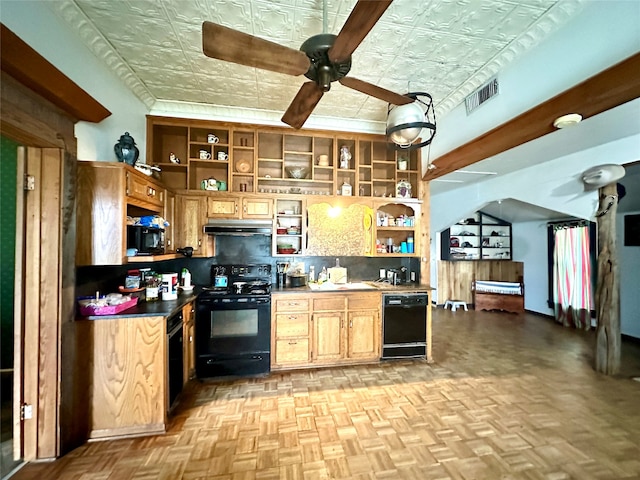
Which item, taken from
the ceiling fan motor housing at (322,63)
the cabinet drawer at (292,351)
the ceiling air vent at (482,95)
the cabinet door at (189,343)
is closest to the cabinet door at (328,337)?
the cabinet drawer at (292,351)

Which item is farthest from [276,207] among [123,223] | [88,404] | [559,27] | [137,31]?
[559,27]

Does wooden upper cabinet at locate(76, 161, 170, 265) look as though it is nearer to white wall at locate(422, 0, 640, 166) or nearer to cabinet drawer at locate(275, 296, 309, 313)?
cabinet drawer at locate(275, 296, 309, 313)

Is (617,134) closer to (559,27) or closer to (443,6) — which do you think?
(559,27)

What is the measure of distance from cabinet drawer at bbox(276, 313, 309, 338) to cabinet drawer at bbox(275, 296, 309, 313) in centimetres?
6

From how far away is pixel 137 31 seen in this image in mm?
2061

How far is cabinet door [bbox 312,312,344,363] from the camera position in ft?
10.2

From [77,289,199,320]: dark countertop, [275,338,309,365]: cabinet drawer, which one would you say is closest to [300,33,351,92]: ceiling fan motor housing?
[77,289,199,320]: dark countertop

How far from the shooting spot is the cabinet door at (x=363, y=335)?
3205 millimetres

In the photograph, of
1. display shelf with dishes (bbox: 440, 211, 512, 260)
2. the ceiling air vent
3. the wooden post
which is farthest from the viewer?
display shelf with dishes (bbox: 440, 211, 512, 260)

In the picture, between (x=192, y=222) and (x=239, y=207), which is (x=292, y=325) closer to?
(x=239, y=207)

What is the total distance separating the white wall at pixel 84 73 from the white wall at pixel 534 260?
24.6 ft

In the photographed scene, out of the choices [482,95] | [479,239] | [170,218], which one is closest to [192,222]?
[170,218]

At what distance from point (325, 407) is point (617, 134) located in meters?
3.78

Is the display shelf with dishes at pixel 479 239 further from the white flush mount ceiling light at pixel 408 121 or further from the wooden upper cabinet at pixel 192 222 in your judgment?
the wooden upper cabinet at pixel 192 222
